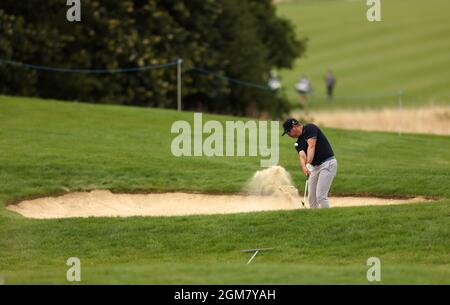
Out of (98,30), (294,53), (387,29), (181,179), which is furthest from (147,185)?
(387,29)

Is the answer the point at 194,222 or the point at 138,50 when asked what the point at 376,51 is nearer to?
the point at 138,50

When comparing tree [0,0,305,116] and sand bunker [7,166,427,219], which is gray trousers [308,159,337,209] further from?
tree [0,0,305,116]

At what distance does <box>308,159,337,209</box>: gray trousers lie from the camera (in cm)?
1967

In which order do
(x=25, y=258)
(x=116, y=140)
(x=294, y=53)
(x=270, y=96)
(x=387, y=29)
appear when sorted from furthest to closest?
(x=387, y=29) → (x=294, y=53) → (x=270, y=96) → (x=116, y=140) → (x=25, y=258)

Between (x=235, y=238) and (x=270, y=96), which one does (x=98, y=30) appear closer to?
(x=270, y=96)

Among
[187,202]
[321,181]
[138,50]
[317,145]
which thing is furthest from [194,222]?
[138,50]

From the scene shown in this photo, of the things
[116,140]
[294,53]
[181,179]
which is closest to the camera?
[181,179]

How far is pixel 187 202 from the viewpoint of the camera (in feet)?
75.6

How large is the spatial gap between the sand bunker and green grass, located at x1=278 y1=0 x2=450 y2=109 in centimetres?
3950

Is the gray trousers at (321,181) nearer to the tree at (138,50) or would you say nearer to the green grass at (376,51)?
the tree at (138,50)

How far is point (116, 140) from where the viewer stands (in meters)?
28.1

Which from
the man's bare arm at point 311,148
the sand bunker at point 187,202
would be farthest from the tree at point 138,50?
the man's bare arm at point 311,148

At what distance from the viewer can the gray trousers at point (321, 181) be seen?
64.5ft

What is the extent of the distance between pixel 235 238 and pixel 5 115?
12.9 meters
